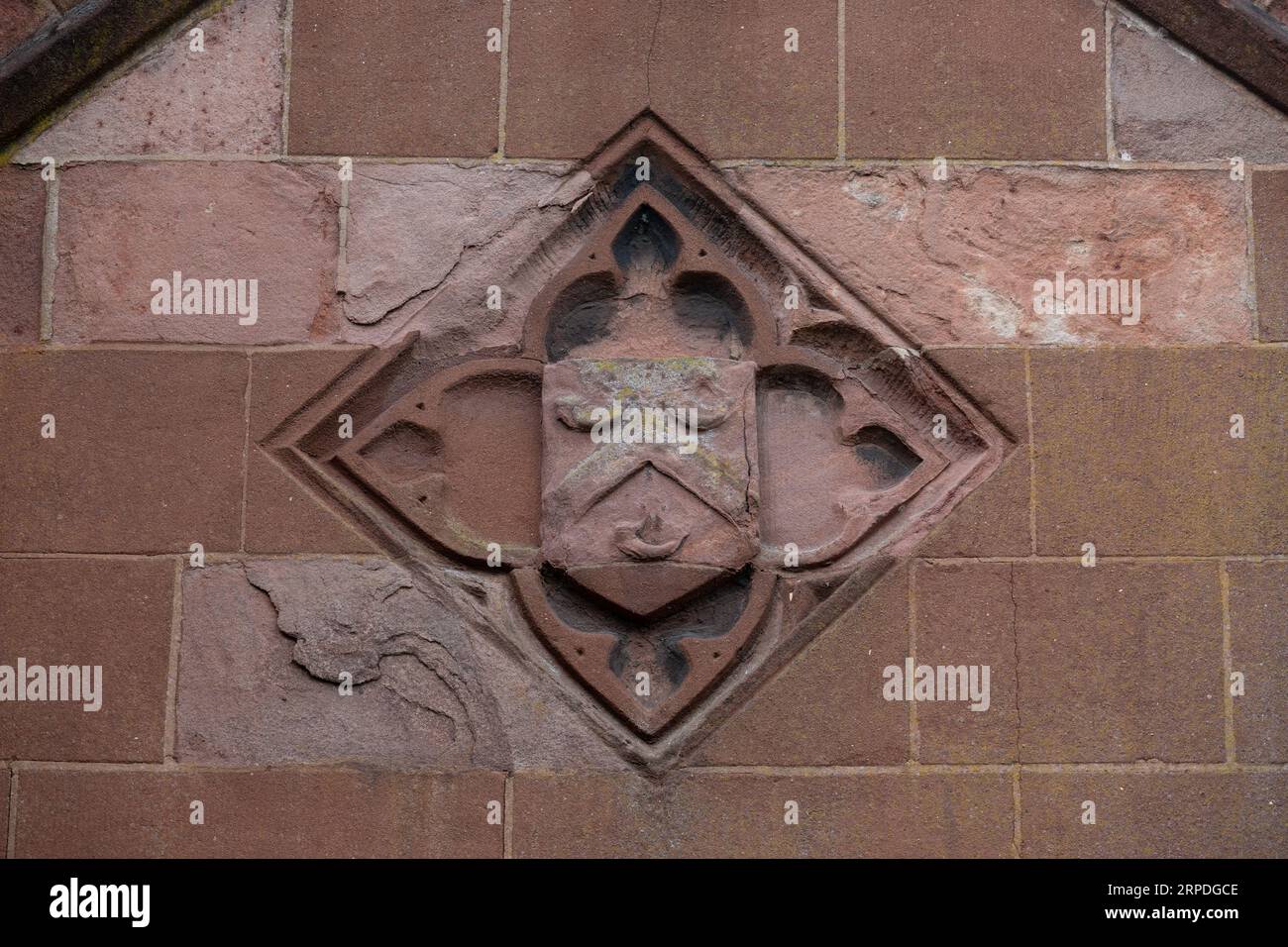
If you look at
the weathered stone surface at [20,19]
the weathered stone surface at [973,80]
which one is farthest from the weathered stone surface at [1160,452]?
the weathered stone surface at [20,19]

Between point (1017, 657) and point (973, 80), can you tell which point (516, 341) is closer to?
point (973, 80)

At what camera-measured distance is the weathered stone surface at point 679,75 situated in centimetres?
449

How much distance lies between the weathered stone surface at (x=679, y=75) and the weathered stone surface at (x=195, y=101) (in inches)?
27.3

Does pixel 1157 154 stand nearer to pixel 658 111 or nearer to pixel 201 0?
pixel 658 111

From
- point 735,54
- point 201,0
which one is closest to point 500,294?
point 735,54

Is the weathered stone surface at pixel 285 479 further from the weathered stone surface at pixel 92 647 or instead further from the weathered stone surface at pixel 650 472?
the weathered stone surface at pixel 650 472

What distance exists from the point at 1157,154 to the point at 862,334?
0.98 metres

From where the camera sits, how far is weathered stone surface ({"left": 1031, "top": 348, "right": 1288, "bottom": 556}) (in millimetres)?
4266

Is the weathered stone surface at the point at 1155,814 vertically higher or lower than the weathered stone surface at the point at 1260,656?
lower

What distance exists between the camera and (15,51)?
454 cm

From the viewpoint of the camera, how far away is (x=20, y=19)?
15.0 feet

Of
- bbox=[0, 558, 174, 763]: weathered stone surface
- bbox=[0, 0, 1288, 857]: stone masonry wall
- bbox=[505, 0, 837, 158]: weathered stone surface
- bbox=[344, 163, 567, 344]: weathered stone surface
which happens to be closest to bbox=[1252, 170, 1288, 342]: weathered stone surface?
bbox=[0, 0, 1288, 857]: stone masonry wall

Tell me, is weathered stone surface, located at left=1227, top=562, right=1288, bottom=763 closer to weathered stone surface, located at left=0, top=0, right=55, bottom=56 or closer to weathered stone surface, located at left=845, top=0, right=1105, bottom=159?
weathered stone surface, located at left=845, top=0, right=1105, bottom=159

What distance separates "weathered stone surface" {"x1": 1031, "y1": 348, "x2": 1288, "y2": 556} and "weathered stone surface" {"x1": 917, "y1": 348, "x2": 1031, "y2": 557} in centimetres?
4
